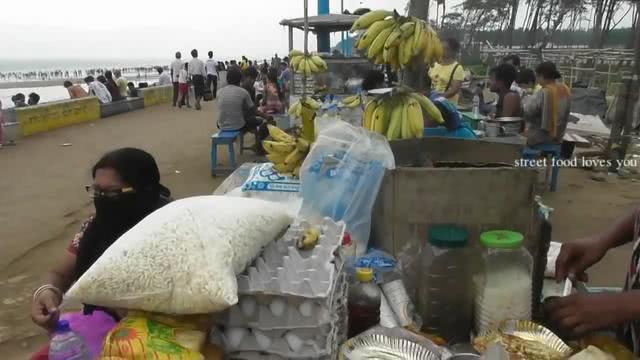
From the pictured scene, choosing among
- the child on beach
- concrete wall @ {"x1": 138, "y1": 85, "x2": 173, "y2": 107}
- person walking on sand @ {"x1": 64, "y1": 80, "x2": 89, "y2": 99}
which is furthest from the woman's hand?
concrete wall @ {"x1": 138, "y1": 85, "x2": 173, "y2": 107}

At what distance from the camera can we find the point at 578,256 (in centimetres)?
177

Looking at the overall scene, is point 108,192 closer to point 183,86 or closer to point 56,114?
point 56,114

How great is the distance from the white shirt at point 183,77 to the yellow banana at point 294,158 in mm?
13249

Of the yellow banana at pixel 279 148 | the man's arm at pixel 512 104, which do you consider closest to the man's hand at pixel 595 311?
the yellow banana at pixel 279 148

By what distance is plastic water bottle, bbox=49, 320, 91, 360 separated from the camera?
1494mm

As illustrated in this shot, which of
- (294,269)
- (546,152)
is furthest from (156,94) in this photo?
(294,269)

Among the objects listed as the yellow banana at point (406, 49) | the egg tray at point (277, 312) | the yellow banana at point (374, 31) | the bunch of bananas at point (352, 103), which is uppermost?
the yellow banana at point (374, 31)

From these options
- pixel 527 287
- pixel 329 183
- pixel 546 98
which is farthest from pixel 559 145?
pixel 527 287

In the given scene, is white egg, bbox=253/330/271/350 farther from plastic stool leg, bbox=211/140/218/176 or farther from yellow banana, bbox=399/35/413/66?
plastic stool leg, bbox=211/140/218/176

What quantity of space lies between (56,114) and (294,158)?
11121mm

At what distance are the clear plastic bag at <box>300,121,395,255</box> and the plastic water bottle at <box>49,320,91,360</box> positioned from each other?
1.02 m

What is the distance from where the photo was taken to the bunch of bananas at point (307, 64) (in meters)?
7.46

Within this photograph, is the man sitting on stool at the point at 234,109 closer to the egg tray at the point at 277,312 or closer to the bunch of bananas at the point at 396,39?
the bunch of bananas at the point at 396,39

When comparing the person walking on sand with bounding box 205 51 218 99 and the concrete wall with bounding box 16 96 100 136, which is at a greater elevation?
the person walking on sand with bounding box 205 51 218 99
